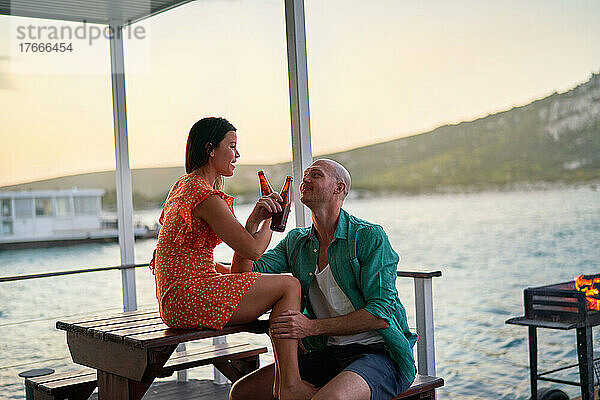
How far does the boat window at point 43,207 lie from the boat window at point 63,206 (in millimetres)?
404

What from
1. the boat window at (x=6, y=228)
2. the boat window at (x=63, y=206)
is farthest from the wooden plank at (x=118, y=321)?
the boat window at (x=6, y=228)

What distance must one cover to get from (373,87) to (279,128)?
6.88 meters

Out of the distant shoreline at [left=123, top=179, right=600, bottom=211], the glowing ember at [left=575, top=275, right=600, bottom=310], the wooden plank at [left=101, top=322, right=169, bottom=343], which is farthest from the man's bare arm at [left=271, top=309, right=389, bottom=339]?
the distant shoreline at [left=123, top=179, right=600, bottom=211]

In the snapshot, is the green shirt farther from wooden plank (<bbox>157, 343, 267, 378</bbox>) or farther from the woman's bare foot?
wooden plank (<bbox>157, 343, 267, 378</bbox>)

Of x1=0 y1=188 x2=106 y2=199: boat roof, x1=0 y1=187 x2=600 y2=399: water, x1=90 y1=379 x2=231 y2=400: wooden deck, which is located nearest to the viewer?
x1=90 y1=379 x2=231 y2=400: wooden deck

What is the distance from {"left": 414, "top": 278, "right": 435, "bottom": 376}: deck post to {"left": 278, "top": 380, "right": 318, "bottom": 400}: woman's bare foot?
2.03 feet

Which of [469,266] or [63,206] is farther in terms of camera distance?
[469,266]

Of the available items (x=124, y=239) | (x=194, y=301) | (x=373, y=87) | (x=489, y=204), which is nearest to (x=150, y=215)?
(x=373, y=87)

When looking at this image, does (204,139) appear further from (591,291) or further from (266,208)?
(591,291)

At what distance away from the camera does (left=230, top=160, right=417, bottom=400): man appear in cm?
239

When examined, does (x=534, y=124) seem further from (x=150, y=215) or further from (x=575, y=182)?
(x=150, y=215)

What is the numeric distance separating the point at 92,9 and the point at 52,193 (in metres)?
17.1

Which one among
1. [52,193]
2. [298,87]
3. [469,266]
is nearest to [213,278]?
[298,87]

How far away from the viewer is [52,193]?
20.9 metres
